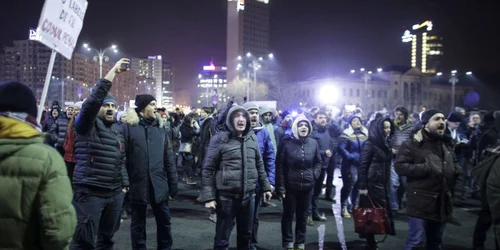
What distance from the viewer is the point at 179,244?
6.95 m

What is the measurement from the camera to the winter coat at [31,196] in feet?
8.36

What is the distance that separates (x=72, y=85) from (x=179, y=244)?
4340 inches

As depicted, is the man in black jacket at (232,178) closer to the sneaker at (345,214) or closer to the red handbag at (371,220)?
the red handbag at (371,220)

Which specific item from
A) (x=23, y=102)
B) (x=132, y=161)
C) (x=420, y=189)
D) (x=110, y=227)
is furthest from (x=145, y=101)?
(x=420, y=189)

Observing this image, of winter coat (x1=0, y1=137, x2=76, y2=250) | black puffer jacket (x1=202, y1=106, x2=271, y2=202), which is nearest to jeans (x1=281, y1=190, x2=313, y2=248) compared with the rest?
black puffer jacket (x1=202, y1=106, x2=271, y2=202)

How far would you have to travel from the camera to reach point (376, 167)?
6.89 metres

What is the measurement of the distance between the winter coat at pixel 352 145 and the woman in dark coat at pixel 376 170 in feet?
5.74

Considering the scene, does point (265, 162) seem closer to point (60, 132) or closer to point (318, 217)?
point (318, 217)

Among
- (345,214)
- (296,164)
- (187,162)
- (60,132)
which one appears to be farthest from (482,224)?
(187,162)

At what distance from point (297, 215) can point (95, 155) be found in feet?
10.6

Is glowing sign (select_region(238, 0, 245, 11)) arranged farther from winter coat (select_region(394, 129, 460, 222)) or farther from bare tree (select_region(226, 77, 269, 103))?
winter coat (select_region(394, 129, 460, 222))

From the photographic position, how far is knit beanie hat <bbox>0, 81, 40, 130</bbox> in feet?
8.86

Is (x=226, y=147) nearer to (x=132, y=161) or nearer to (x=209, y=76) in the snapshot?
(x=132, y=161)

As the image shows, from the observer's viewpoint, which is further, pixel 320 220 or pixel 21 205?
pixel 320 220
